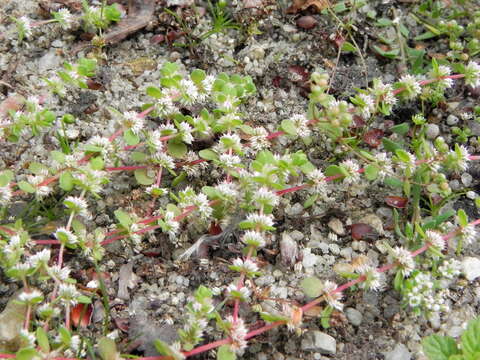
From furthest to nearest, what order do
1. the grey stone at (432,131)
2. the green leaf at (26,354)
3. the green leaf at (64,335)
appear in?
the grey stone at (432,131)
the green leaf at (64,335)
the green leaf at (26,354)

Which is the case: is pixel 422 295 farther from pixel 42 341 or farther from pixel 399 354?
pixel 42 341

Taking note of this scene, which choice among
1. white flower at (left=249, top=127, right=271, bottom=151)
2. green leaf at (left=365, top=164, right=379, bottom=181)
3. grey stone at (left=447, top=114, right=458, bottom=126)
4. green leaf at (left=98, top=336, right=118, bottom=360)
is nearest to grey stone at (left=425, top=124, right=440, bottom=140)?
grey stone at (left=447, top=114, right=458, bottom=126)

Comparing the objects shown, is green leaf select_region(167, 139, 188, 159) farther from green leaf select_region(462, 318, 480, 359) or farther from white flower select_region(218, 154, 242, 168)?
green leaf select_region(462, 318, 480, 359)

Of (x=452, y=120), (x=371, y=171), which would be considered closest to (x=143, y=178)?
(x=371, y=171)

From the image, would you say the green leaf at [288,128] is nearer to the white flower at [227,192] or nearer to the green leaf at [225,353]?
the white flower at [227,192]

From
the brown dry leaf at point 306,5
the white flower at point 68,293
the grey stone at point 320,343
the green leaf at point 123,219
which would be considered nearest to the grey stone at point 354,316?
the grey stone at point 320,343

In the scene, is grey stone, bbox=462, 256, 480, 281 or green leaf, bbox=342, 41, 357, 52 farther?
green leaf, bbox=342, 41, 357, 52
